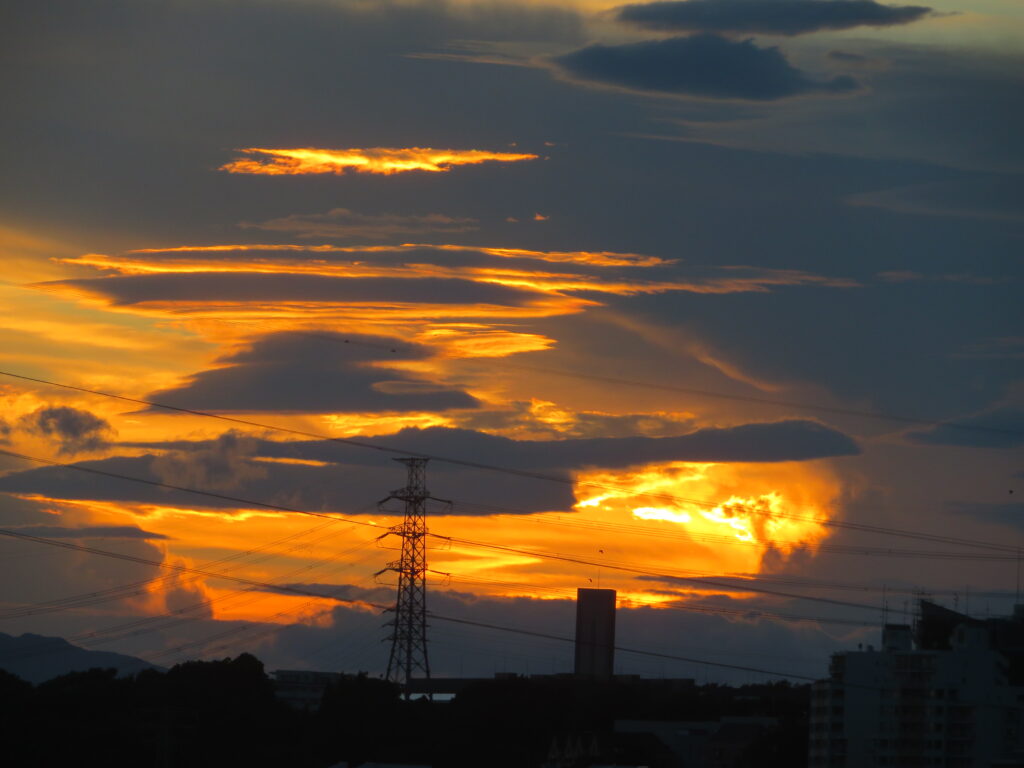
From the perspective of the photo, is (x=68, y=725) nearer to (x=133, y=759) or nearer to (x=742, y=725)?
(x=133, y=759)

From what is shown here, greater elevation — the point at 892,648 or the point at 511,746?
the point at 892,648

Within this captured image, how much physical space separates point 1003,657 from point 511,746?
176 feet

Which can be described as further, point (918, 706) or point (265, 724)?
point (918, 706)

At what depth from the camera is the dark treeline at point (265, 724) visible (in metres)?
110

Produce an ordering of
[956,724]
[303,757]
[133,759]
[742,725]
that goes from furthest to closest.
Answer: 1. [742,725]
2. [956,724]
3. [303,757]
4. [133,759]

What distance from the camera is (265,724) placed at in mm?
123125

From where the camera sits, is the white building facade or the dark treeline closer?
the dark treeline

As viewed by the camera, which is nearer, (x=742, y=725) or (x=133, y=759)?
(x=133, y=759)

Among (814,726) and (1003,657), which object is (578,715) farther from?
(1003,657)

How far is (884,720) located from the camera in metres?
148

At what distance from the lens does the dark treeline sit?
10994 cm

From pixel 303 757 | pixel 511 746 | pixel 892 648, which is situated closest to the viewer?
pixel 303 757

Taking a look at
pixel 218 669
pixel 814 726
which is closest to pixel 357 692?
pixel 218 669

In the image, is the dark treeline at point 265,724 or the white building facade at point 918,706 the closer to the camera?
the dark treeline at point 265,724
